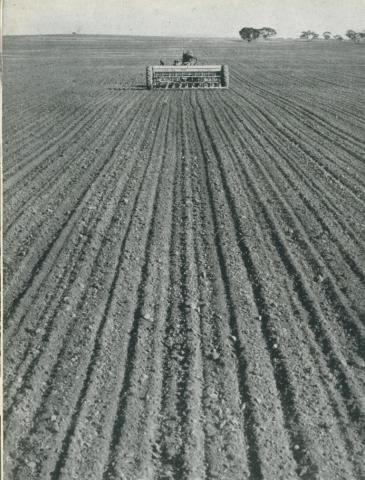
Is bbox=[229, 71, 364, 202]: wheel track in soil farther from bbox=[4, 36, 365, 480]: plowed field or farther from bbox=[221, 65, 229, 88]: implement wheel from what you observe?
bbox=[221, 65, 229, 88]: implement wheel

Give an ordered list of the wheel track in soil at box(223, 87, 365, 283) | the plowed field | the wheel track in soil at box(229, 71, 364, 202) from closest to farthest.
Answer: the plowed field, the wheel track in soil at box(223, 87, 365, 283), the wheel track in soil at box(229, 71, 364, 202)

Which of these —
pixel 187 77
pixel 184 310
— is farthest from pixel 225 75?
pixel 184 310

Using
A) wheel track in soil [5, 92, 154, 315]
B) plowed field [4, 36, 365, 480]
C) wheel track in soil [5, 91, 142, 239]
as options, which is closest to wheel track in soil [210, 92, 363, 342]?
plowed field [4, 36, 365, 480]

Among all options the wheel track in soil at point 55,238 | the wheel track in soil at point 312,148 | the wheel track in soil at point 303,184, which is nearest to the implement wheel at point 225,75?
the wheel track in soil at point 312,148

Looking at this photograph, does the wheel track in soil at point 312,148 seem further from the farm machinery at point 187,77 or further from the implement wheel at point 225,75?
the farm machinery at point 187,77

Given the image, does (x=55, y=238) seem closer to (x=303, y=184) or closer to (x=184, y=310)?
(x=184, y=310)

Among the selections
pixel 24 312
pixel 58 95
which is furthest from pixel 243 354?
pixel 58 95

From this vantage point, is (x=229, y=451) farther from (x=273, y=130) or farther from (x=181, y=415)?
(x=273, y=130)
